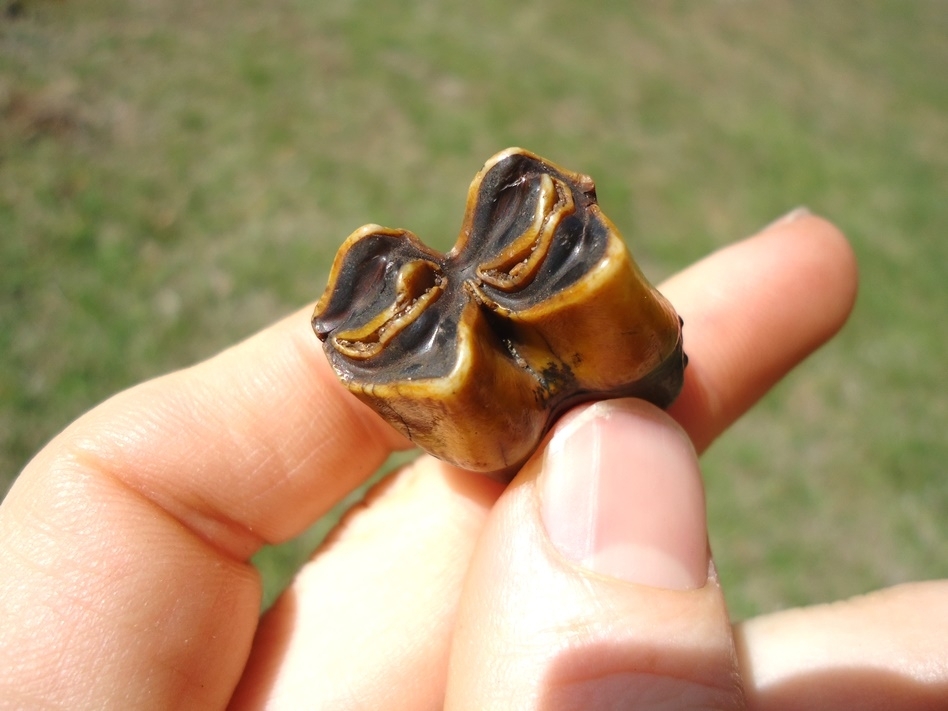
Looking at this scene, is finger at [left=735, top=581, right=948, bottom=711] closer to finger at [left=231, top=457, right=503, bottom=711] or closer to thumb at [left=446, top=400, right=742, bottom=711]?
Result: thumb at [left=446, top=400, right=742, bottom=711]

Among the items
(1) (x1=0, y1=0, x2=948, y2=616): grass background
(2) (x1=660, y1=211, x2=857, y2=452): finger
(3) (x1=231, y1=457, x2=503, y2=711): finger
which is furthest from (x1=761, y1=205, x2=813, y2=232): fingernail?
(1) (x1=0, y1=0, x2=948, y2=616): grass background

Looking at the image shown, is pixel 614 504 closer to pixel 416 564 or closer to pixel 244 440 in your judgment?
pixel 416 564

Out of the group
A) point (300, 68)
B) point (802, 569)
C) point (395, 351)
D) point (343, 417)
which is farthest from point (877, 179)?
point (395, 351)

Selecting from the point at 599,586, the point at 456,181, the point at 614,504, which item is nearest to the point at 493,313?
the point at 614,504

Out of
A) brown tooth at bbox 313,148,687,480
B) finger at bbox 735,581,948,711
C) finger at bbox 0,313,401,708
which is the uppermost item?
brown tooth at bbox 313,148,687,480

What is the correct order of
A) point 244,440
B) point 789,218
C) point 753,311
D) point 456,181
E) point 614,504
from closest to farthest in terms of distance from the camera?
1. point 614,504
2. point 244,440
3. point 753,311
4. point 789,218
5. point 456,181

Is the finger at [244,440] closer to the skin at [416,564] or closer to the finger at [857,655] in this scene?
the skin at [416,564]
